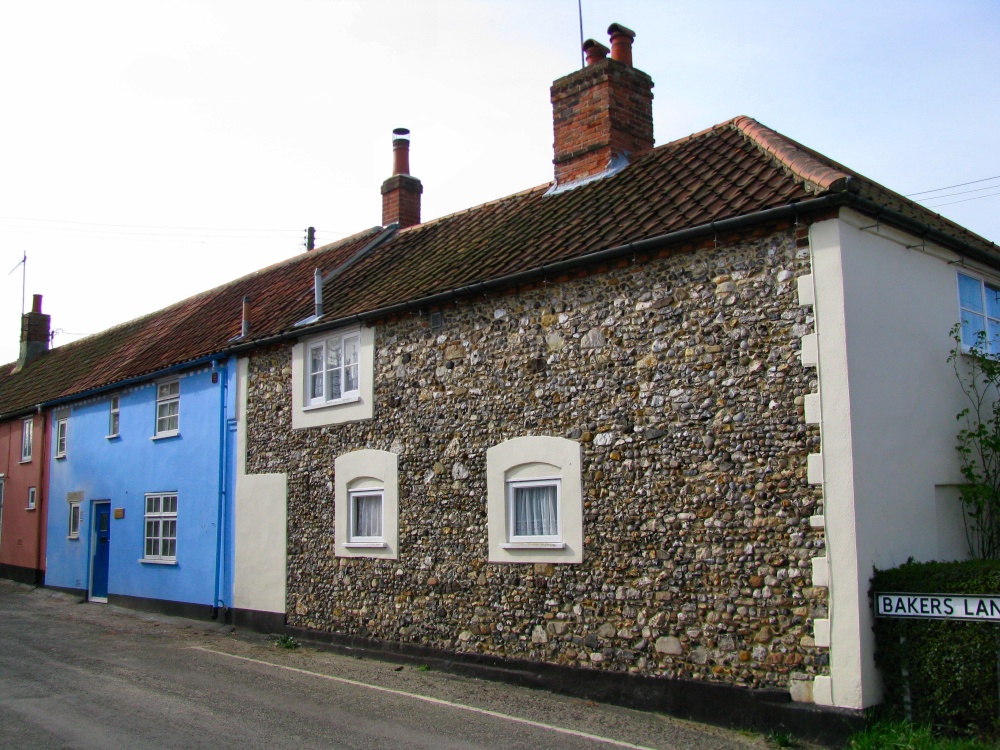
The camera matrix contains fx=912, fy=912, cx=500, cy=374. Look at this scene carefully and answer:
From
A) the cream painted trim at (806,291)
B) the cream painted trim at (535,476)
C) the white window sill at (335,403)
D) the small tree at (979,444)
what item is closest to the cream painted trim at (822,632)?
the small tree at (979,444)

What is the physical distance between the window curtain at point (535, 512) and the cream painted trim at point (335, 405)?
3118 millimetres

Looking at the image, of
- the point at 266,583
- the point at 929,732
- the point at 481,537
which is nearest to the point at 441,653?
the point at 481,537

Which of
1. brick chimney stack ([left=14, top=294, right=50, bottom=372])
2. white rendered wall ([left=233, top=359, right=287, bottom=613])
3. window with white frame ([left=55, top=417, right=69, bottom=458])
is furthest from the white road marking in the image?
brick chimney stack ([left=14, top=294, right=50, bottom=372])

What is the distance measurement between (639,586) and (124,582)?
13.3m

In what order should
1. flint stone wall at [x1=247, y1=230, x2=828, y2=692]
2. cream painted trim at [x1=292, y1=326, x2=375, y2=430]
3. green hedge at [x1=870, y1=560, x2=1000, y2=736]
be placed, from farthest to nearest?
cream painted trim at [x1=292, y1=326, x2=375, y2=430]
flint stone wall at [x1=247, y1=230, x2=828, y2=692]
green hedge at [x1=870, y1=560, x2=1000, y2=736]

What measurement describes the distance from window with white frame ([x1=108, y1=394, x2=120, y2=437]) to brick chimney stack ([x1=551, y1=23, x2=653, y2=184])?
38.1ft

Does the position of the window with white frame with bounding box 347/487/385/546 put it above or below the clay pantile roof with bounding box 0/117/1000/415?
below

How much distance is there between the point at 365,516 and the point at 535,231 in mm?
4768

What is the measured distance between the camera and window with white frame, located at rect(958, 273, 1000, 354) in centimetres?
1068

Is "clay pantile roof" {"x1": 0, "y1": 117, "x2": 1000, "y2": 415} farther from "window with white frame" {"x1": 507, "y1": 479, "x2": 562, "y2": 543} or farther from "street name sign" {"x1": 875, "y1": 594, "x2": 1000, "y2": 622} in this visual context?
"street name sign" {"x1": 875, "y1": 594, "x2": 1000, "y2": 622}

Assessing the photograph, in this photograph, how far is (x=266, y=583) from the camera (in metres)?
14.8

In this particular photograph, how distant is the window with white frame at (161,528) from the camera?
17.7m

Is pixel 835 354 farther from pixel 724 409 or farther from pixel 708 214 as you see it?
pixel 708 214

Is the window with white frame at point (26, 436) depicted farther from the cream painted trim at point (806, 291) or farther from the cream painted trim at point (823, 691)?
the cream painted trim at point (823, 691)
